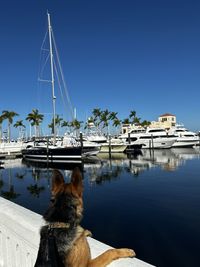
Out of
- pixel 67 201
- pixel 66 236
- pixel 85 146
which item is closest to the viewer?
pixel 66 236

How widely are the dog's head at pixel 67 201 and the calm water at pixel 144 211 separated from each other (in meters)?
8.90

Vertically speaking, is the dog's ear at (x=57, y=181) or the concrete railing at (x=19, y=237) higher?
the dog's ear at (x=57, y=181)

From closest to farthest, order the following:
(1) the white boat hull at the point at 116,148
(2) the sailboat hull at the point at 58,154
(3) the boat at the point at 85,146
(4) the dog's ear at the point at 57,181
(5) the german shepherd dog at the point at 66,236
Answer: (5) the german shepherd dog at the point at 66,236 < (4) the dog's ear at the point at 57,181 < (2) the sailboat hull at the point at 58,154 < (3) the boat at the point at 85,146 < (1) the white boat hull at the point at 116,148

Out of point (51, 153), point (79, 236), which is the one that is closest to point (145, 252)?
point (79, 236)

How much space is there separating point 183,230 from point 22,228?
11797 millimetres

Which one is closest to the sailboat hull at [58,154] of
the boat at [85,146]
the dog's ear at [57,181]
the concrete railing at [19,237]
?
the boat at [85,146]

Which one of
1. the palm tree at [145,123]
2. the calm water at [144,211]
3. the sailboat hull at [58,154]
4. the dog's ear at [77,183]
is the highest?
the palm tree at [145,123]

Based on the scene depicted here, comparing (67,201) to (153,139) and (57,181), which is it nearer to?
(57,181)

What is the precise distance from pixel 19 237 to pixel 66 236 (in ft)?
4.83

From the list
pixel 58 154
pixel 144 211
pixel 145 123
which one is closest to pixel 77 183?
pixel 144 211

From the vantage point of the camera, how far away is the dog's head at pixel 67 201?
2707 millimetres

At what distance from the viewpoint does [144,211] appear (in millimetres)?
17266

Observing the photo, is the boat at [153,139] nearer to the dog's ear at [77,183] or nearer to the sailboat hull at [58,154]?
the sailboat hull at [58,154]

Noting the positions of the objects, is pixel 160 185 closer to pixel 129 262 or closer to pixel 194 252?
pixel 194 252
